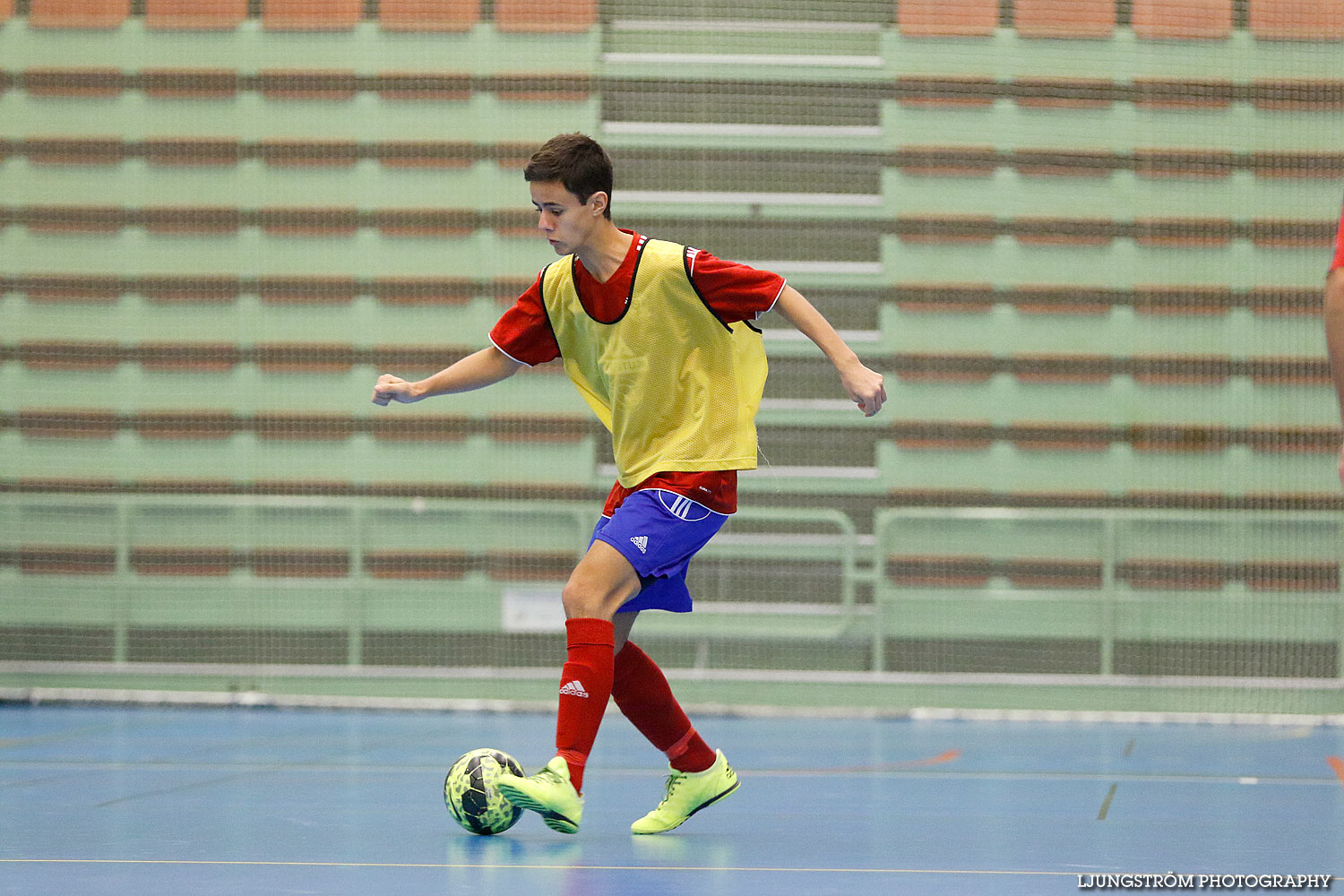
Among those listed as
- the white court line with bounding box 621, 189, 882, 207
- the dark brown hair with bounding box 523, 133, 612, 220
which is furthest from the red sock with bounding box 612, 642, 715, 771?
the white court line with bounding box 621, 189, 882, 207

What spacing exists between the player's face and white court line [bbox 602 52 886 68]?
362 cm

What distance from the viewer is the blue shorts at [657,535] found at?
11.0 feet

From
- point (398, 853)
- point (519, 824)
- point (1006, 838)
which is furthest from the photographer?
point (519, 824)

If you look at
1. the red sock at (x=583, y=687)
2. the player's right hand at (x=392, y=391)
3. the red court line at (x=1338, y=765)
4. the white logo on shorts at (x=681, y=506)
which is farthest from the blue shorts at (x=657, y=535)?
the red court line at (x=1338, y=765)

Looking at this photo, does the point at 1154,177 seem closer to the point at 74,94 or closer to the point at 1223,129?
the point at 1223,129

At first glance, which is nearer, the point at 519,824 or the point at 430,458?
the point at 519,824

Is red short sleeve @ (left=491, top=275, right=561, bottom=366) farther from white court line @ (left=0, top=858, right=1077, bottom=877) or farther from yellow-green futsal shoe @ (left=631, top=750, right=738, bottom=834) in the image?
white court line @ (left=0, top=858, right=1077, bottom=877)

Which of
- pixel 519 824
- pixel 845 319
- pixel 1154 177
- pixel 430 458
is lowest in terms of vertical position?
pixel 519 824

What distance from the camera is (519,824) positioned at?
3791 mm

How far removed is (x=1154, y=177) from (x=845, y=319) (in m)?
1.51

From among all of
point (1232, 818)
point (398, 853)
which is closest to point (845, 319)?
point (1232, 818)

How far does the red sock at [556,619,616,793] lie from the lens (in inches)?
130

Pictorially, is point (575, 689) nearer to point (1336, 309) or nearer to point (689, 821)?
point (689, 821)

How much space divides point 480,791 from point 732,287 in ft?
4.16
